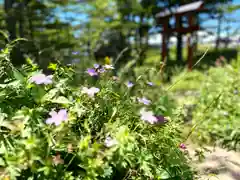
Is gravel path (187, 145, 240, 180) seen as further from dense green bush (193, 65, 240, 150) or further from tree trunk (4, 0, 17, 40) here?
tree trunk (4, 0, 17, 40)

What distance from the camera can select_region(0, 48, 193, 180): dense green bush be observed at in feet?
3.10

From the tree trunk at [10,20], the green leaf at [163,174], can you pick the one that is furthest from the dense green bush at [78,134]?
the tree trunk at [10,20]

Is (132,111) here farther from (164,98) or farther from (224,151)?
(224,151)

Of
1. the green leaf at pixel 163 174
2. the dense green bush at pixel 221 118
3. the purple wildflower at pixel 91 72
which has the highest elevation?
the purple wildflower at pixel 91 72

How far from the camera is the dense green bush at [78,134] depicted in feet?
3.10

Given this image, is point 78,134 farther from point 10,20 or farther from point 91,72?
point 10,20

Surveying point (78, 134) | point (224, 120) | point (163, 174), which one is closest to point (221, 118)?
point (224, 120)

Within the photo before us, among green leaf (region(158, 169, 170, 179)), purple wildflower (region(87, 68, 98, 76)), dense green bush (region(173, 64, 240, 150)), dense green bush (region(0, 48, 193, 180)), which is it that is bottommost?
A: dense green bush (region(173, 64, 240, 150))

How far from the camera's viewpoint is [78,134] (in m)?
1.17

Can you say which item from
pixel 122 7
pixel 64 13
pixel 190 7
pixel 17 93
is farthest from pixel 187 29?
pixel 17 93

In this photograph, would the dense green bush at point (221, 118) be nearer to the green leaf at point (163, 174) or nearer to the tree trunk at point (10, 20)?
the green leaf at point (163, 174)

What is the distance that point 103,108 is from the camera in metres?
1.23

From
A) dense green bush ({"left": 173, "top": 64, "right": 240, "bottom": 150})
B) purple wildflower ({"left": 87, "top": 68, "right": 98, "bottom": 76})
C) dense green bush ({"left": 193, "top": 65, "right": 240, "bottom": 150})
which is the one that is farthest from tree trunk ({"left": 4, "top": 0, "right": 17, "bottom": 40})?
purple wildflower ({"left": 87, "top": 68, "right": 98, "bottom": 76})

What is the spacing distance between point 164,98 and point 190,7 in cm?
968
